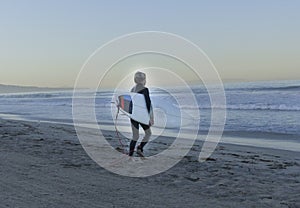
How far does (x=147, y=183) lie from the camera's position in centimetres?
696

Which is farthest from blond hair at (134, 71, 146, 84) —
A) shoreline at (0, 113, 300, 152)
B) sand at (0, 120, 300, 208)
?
shoreline at (0, 113, 300, 152)

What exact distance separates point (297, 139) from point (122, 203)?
10471 millimetres

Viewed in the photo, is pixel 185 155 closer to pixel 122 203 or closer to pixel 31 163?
pixel 31 163

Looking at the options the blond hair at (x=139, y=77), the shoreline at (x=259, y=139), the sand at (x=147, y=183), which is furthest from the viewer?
the shoreline at (x=259, y=139)

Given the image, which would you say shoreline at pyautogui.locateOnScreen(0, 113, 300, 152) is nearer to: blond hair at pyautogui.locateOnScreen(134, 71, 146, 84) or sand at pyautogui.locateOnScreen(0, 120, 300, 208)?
sand at pyautogui.locateOnScreen(0, 120, 300, 208)

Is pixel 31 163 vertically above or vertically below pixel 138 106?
below

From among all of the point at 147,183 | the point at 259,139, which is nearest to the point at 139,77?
the point at 147,183

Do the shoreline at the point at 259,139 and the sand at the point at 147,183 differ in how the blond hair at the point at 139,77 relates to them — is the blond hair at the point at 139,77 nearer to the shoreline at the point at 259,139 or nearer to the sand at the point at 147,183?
the sand at the point at 147,183

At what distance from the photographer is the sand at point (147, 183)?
5.75 metres

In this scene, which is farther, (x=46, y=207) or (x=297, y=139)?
(x=297, y=139)

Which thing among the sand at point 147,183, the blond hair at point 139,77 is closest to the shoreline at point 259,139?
the sand at point 147,183

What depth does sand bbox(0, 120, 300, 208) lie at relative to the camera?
5.75 meters

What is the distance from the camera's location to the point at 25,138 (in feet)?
43.6

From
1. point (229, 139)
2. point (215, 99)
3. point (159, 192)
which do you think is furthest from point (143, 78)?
point (215, 99)
